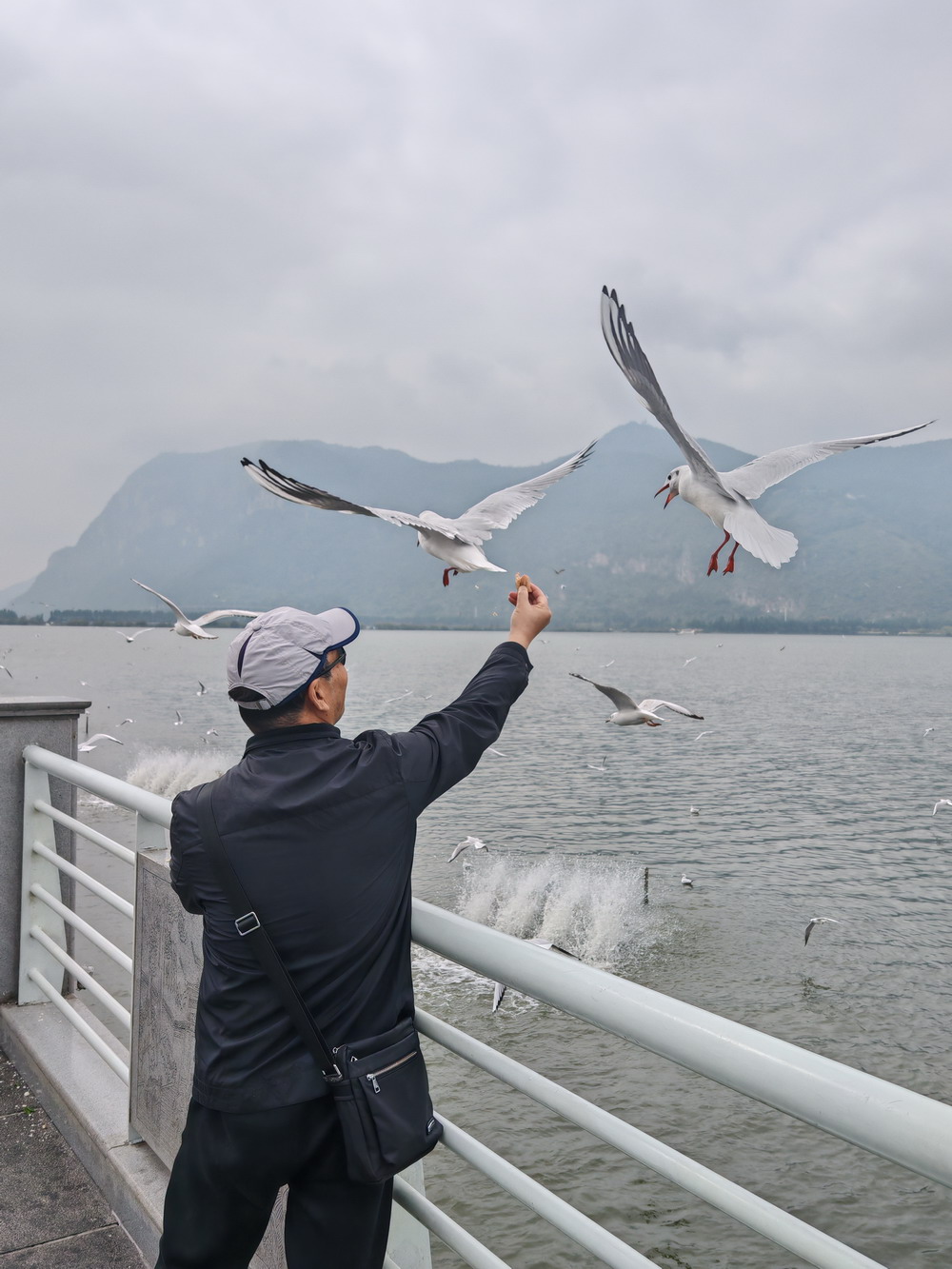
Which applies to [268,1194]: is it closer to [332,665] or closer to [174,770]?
[332,665]

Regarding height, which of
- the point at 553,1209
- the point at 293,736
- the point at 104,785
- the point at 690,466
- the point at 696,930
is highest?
the point at 690,466

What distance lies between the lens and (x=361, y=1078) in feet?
5.92

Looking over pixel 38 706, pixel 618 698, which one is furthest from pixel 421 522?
pixel 618 698

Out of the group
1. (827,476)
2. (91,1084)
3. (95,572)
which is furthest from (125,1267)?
(95,572)

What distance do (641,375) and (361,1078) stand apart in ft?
5.86

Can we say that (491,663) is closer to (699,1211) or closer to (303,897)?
(303,897)

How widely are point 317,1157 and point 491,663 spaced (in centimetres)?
104

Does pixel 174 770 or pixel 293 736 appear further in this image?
pixel 174 770

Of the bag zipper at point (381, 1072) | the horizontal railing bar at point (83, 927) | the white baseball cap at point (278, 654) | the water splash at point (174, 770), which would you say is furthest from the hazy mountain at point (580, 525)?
the water splash at point (174, 770)

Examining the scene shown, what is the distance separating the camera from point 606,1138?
160 cm

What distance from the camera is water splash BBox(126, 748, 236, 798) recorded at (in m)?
27.3

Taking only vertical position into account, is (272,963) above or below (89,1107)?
above

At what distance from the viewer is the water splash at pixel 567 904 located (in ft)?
53.2

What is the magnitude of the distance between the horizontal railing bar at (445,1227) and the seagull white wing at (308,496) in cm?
152
